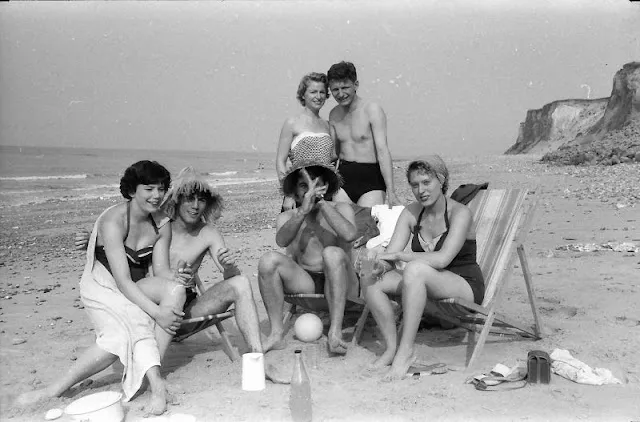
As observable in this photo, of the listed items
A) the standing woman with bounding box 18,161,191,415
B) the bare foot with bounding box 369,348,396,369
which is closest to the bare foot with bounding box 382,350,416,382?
the bare foot with bounding box 369,348,396,369

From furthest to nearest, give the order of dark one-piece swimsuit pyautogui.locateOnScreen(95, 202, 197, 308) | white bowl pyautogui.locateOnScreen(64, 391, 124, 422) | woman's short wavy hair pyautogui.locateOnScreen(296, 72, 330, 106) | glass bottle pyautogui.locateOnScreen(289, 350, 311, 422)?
woman's short wavy hair pyautogui.locateOnScreen(296, 72, 330, 106) < dark one-piece swimsuit pyautogui.locateOnScreen(95, 202, 197, 308) < glass bottle pyautogui.locateOnScreen(289, 350, 311, 422) < white bowl pyautogui.locateOnScreen(64, 391, 124, 422)

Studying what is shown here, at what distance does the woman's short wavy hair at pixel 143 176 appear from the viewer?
3.66 meters

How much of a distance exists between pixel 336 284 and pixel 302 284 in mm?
296

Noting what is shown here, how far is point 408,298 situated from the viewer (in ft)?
11.8

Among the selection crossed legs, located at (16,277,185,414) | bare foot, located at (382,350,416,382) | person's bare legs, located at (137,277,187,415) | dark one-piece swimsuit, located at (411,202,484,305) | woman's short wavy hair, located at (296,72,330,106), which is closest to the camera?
crossed legs, located at (16,277,185,414)

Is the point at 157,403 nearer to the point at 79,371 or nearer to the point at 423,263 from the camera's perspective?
the point at 79,371

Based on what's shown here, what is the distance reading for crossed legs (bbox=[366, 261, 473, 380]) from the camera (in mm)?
3592

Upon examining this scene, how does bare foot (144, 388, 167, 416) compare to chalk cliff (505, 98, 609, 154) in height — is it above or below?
below

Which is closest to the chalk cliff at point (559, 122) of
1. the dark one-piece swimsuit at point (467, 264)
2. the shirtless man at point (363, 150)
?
the shirtless man at point (363, 150)

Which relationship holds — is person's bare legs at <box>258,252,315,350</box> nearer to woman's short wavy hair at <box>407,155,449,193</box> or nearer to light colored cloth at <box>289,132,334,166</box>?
light colored cloth at <box>289,132,334,166</box>

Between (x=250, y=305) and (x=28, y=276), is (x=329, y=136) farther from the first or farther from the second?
(x=28, y=276)

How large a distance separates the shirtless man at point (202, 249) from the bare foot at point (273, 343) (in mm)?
311

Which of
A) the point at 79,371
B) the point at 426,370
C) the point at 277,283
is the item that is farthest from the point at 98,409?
the point at 426,370

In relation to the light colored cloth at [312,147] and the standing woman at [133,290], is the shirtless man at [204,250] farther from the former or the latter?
the light colored cloth at [312,147]
